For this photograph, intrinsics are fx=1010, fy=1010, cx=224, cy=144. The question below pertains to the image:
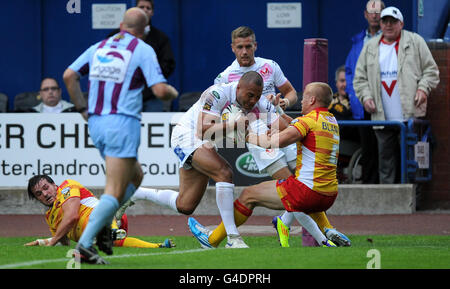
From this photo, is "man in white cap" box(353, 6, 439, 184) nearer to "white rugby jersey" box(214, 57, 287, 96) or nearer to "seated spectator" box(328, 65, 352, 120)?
"seated spectator" box(328, 65, 352, 120)

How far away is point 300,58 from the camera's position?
18.1m

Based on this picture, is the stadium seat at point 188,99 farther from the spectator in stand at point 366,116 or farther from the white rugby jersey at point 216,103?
the white rugby jersey at point 216,103

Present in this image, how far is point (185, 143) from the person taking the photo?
10.2 meters

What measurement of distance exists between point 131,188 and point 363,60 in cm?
740

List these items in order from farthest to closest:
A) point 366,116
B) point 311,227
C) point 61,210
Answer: point 366,116, point 61,210, point 311,227

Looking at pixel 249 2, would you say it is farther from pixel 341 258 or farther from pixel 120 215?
pixel 341 258

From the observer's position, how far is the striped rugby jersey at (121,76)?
751 centimetres

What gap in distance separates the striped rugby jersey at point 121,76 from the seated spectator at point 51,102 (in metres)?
7.95

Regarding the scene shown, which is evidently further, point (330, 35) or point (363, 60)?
point (330, 35)

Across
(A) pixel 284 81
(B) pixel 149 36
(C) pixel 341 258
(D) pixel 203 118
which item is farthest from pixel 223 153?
(C) pixel 341 258

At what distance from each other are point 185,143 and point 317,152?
1.42m

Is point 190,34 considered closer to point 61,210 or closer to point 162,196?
point 162,196

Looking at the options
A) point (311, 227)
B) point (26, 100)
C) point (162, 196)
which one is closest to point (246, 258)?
point (311, 227)

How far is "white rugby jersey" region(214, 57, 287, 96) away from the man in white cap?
3.38 m
